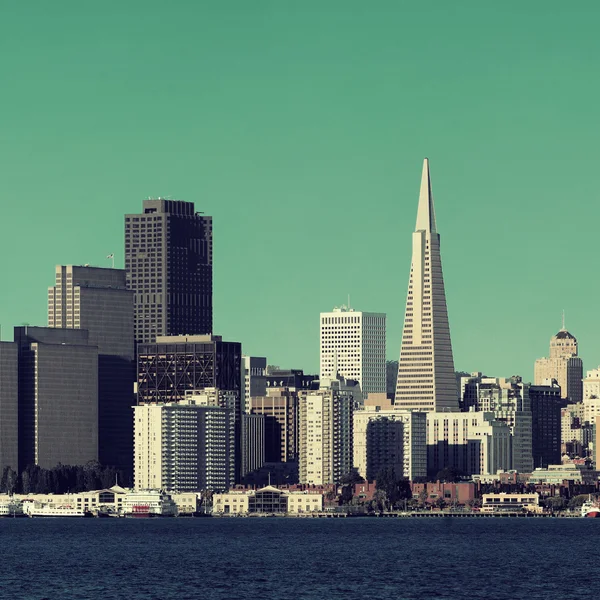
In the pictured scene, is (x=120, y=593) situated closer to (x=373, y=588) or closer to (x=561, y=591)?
(x=373, y=588)

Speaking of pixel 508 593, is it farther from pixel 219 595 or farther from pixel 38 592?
pixel 38 592

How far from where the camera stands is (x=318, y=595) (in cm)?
18912

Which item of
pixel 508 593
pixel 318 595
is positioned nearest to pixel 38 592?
pixel 318 595

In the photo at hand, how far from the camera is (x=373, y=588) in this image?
197m

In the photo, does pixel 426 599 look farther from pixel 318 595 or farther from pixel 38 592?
pixel 38 592

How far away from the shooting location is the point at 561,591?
194250 millimetres

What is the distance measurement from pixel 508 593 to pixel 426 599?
10.3 meters

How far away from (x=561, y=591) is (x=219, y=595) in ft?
103

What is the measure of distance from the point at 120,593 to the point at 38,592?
739cm

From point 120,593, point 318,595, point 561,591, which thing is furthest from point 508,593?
point 120,593

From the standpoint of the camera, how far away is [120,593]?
192 metres

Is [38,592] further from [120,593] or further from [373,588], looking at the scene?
[373,588]

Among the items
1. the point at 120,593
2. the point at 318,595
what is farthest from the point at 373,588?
the point at 120,593

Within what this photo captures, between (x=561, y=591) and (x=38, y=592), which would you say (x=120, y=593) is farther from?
(x=561, y=591)
